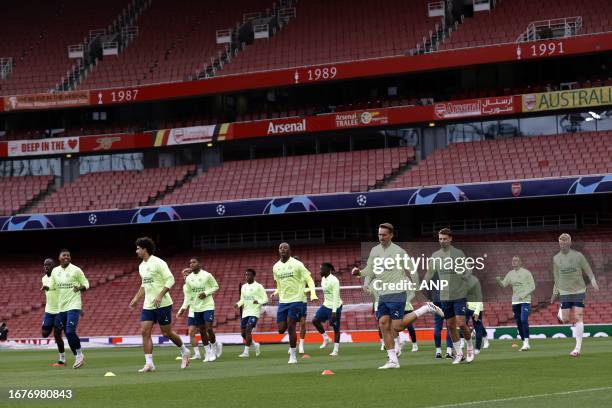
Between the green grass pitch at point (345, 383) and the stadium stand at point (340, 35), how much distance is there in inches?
1218

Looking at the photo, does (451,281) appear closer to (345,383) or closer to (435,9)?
(345,383)

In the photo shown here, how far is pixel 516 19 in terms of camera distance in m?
51.7

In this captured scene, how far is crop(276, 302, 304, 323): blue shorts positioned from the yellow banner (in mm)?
27647

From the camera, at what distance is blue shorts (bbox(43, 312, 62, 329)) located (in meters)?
24.1

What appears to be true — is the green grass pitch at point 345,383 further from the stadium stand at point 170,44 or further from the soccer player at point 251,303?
the stadium stand at point 170,44

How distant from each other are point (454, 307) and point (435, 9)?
3661cm

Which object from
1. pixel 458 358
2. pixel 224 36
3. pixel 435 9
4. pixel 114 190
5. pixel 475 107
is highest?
pixel 224 36

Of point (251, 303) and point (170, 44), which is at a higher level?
point (170, 44)

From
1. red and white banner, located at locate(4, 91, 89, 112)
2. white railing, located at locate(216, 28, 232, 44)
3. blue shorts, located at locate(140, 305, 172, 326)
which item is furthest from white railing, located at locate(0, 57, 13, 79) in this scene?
blue shorts, located at locate(140, 305, 172, 326)

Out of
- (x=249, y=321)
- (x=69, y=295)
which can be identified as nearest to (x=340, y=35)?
(x=249, y=321)

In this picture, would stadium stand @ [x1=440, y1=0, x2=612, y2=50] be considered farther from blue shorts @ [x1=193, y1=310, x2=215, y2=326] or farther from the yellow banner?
blue shorts @ [x1=193, y1=310, x2=215, y2=326]

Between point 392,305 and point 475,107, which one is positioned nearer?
point 392,305

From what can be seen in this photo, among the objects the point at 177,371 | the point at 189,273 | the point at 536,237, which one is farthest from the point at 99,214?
the point at 177,371

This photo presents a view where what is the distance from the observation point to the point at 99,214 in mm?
52406
